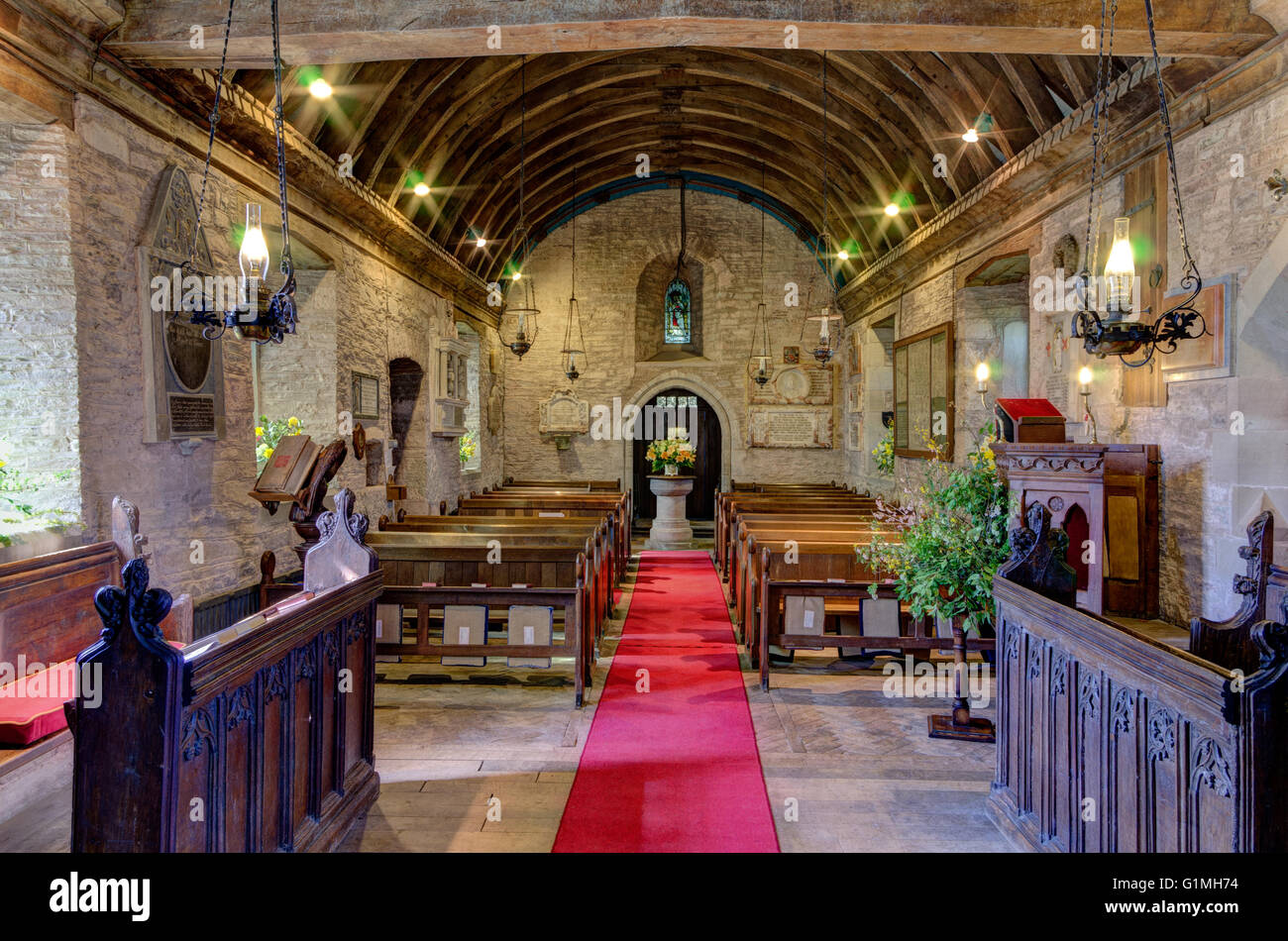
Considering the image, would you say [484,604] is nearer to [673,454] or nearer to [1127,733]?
[1127,733]

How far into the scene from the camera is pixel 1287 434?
4477 millimetres

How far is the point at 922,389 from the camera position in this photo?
10.0 meters

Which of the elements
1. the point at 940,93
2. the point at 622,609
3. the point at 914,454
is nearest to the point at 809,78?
the point at 940,93

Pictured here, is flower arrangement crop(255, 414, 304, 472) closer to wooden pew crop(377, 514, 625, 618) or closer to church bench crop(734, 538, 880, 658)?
wooden pew crop(377, 514, 625, 618)

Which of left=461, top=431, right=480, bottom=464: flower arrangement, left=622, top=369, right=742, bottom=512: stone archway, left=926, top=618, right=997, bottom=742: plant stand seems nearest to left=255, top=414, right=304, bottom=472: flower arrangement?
left=461, top=431, right=480, bottom=464: flower arrangement

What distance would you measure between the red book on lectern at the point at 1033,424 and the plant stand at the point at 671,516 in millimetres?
5962

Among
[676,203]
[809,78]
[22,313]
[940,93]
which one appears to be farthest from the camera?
[676,203]

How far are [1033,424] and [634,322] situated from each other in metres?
9.10

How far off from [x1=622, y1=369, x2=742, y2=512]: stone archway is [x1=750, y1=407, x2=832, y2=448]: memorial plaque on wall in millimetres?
377

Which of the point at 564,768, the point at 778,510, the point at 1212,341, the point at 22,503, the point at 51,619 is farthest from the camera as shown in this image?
the point at 778,510

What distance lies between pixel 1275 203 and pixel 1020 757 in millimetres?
3531

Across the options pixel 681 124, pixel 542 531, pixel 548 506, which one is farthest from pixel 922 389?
pixel 542 531

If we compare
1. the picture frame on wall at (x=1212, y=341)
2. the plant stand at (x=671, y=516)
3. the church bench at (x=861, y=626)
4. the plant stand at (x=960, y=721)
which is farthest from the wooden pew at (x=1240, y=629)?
the plant stand at (x=671, y=516)
